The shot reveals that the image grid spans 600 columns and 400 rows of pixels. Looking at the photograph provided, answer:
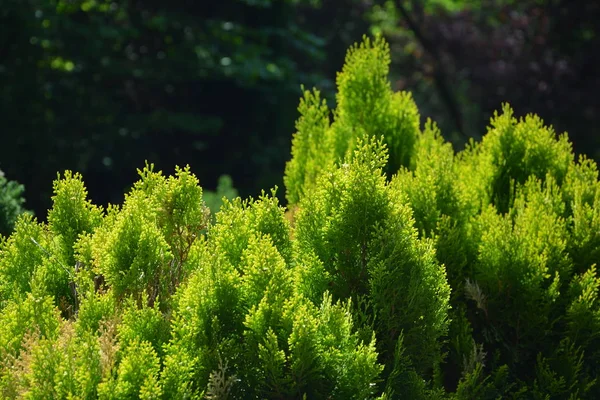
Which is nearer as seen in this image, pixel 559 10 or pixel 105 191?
pixel 105 191

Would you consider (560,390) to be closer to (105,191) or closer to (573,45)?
(105,191)

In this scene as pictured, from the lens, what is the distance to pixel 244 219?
389 centimetres

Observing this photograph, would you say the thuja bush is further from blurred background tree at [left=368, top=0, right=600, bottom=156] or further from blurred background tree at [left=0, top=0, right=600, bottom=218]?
blurred background tree at [left=368, top=0, right=600, bottom=156]

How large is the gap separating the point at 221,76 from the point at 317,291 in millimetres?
13161

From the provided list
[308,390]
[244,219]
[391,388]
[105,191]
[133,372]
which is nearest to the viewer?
[133,372]

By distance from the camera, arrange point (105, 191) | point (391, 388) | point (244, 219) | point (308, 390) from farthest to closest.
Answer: point (105, 191), point (244, 219), point (391, 388), point (308, 390)

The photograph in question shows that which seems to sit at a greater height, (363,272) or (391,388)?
(363,272)

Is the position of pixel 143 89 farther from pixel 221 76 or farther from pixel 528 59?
pixel 528 59

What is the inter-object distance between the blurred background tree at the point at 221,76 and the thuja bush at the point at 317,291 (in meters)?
8.52

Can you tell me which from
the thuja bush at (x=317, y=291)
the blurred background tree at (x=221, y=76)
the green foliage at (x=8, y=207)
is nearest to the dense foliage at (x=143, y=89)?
the blurred background tree at (x=221, y=76)

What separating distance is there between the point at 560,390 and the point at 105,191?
13.0 m

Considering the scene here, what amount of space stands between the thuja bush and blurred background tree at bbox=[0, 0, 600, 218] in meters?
8.52

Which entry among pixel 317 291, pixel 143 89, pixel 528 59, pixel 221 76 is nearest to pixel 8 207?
pixel 317 291

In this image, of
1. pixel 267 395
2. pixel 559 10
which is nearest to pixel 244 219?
pixel 267 395
